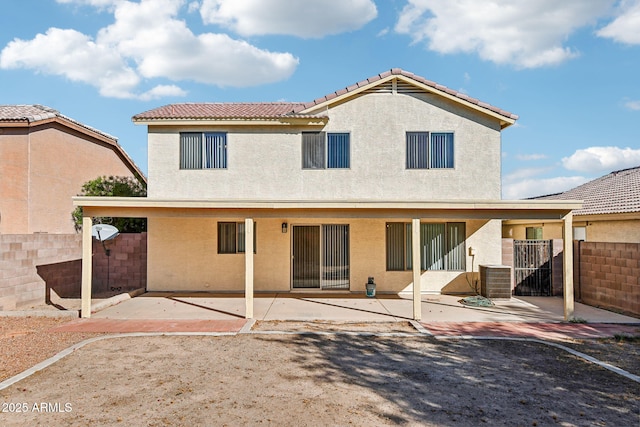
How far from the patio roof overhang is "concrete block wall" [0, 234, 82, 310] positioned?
2.51 metres

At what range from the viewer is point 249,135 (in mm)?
12359

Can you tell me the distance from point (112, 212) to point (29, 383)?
490 cm

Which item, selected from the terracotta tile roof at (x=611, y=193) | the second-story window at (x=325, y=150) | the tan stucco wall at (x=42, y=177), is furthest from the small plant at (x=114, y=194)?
the terracotta tile roof at (x=611, y=193)

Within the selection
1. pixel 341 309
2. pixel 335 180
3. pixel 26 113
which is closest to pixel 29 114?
pixel 26 113

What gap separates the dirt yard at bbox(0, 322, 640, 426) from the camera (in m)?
4.48

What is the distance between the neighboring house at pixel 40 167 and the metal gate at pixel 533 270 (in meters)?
18.1

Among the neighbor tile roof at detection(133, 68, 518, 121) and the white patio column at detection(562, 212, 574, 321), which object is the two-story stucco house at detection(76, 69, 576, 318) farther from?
the white patio column at detection(562, 212, 574, 321)

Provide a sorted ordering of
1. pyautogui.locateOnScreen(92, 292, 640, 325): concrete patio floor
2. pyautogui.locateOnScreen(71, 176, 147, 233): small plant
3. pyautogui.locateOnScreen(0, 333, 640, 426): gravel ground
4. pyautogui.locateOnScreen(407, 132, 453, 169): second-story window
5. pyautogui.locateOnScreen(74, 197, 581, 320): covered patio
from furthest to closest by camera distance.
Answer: pyautogui.locateOnScreen(71, 176, 147, 233): small plant < pyautogui.locateOnScreen(407, 132, 453, 169): second-story window < pyautogui.locateOnScreen(92, 292, 640, 325): concrete patio floor < pyautogui.locateOnScreen(74, 197, 581, 320): covered patio < pyautogui.locateOnScreen(0, 333, 640, 426): gravel ground

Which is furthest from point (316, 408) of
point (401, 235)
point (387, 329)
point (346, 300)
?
point (401, 235)

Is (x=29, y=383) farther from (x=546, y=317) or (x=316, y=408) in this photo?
(x=546, y=317)

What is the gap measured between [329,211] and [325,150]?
138 inches

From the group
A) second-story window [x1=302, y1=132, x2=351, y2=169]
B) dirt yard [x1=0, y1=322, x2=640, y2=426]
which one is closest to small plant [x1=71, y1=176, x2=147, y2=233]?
second-story window [x1=302, y1=132, x2=351, y2=169]

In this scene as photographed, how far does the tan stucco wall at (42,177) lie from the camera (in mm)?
14002

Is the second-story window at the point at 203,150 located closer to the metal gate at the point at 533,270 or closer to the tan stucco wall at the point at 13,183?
the tan stucco wall at the point at 13,183
